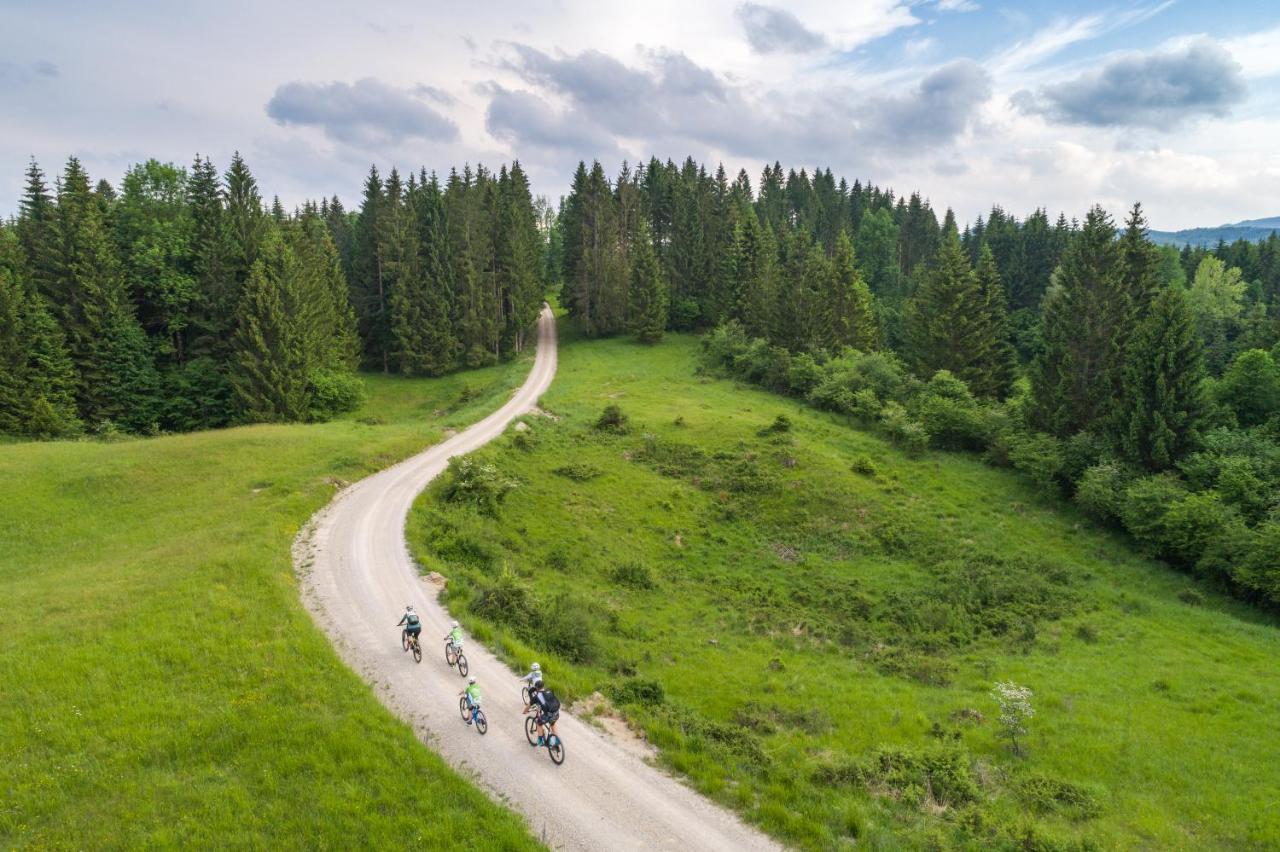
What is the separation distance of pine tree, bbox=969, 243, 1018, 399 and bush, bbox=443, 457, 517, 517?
176 feet

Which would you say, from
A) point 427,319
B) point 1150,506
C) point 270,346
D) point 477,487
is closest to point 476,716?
point 477,487

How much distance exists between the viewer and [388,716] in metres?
15.8

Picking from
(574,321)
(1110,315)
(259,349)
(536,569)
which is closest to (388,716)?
(536,569)

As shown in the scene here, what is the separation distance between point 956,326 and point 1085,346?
19.3 m

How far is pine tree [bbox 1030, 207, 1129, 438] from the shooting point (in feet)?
148

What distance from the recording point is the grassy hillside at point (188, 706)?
12.3 meters

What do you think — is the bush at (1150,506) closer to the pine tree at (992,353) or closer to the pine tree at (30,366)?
the pine tree at (992,353)

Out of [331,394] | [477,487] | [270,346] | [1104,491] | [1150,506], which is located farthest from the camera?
[331,394]

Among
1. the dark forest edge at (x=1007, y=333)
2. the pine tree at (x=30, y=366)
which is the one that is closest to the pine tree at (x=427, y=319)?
the dark forest edge at (x=1007, y=333)

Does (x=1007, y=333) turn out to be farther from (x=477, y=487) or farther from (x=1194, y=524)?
(x=477, y=487)

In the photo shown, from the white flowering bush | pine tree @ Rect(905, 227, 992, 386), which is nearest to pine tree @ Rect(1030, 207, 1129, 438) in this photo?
pine tree @ Rect(905, 227, 992, 386)

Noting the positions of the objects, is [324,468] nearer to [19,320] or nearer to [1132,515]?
[19,320]

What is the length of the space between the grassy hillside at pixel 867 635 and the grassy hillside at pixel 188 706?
5523 mm

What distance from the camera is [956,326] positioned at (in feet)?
217
